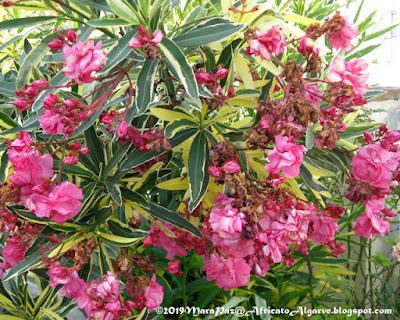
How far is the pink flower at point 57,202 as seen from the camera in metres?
0.56

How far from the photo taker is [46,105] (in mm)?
533

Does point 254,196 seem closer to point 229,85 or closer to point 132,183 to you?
point 229,85

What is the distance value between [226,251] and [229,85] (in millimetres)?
271

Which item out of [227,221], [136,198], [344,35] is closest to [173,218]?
[136,198]

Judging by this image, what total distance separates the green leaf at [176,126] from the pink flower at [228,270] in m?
0.21

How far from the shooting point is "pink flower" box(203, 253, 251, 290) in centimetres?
65

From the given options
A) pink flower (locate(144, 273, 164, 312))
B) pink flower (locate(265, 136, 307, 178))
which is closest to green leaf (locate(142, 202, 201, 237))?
pink flower (locate(144, 273, 164, 312))

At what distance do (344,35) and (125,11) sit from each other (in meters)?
0.31

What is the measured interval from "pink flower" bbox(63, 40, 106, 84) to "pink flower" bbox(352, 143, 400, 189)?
17.1 inches

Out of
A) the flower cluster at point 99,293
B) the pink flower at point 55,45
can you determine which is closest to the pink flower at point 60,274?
the flower cluster at point 99,293

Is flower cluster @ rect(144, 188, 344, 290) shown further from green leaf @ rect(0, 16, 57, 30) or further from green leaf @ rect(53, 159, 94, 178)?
green leaf @ rect(0, 16, 57, 30)

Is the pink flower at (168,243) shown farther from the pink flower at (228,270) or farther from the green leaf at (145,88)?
the green leaf at (145,88)

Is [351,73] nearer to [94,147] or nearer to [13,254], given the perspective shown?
[94,147]

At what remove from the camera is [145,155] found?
2.24 feet
